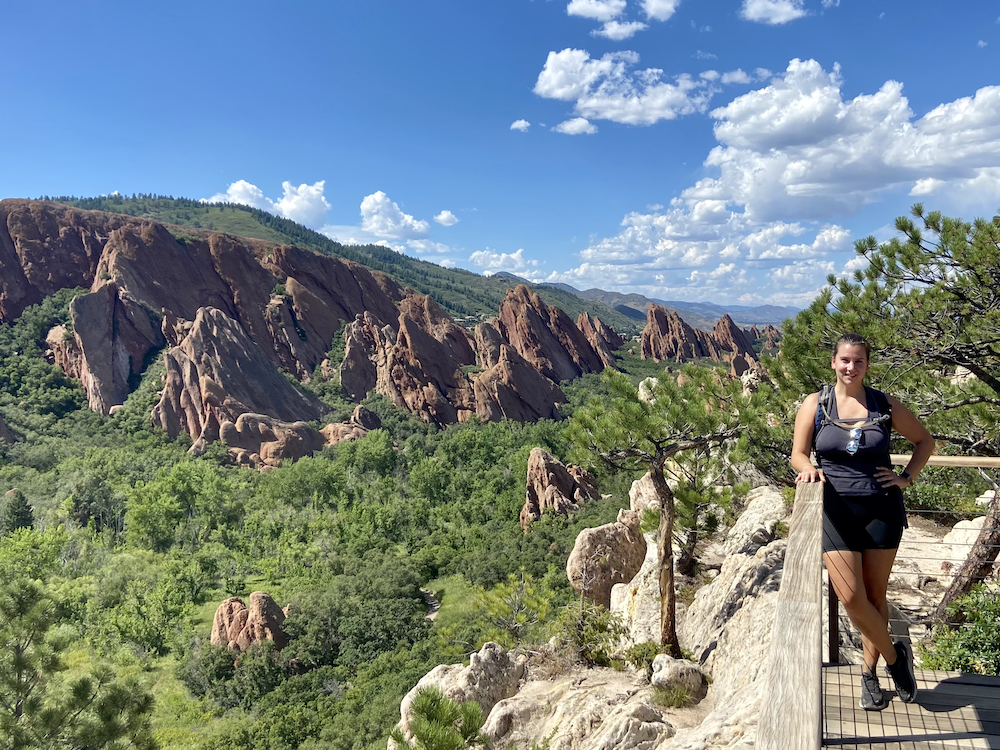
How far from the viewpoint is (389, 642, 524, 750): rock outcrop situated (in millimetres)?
9844

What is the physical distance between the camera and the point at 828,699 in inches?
139

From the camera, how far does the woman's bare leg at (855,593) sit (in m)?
3.07

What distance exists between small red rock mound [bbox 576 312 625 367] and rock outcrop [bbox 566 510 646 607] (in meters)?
82.8

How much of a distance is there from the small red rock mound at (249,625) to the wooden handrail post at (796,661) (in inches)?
989

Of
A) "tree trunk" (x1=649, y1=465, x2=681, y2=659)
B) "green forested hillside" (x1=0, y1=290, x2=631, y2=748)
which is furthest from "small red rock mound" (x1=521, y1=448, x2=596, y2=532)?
"tree trunk" (x1=649, y1=465, x2=681, y2=659)

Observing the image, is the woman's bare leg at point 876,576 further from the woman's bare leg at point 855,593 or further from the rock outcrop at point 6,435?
the rock outcrop at point 6,435

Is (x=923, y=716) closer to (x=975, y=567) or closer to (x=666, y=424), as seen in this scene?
(x=975, y=567)

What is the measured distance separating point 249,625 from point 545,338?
234ft

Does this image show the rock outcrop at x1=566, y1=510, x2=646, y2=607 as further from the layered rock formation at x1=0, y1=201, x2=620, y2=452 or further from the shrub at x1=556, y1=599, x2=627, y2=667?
the layered rock formation at x1=0, y1=201, x2=620, y2=452

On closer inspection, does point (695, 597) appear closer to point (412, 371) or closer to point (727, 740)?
point (727, 740)

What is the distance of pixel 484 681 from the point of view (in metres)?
10.2

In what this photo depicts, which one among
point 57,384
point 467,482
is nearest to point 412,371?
point 467,482

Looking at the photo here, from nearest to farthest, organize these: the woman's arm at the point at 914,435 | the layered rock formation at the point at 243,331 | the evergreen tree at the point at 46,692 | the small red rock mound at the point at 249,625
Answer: the woman's arm at the point at 914,435 < the evergreen tree at the point at 46,692 < the small red rock mound at the point at 249,625 < the layered rock formation at the point at 243,331

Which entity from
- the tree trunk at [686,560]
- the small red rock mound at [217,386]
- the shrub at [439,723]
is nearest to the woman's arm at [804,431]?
the shrub at [439,723]
